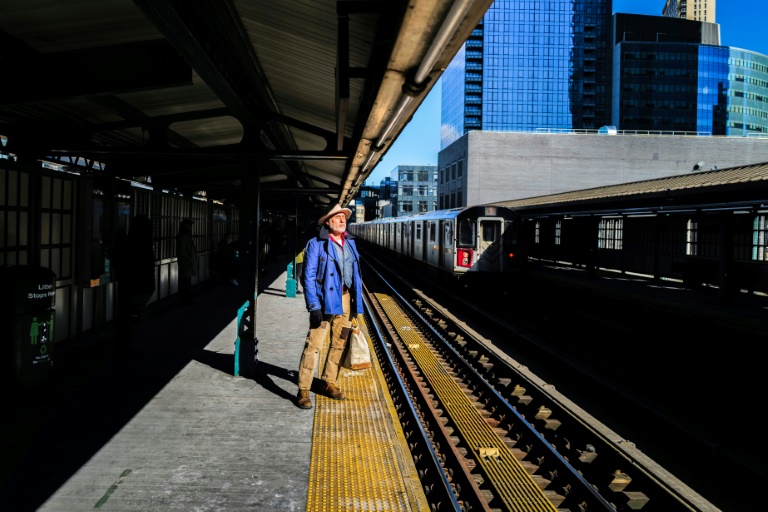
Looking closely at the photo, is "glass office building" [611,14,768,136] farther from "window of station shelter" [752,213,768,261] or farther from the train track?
the train track

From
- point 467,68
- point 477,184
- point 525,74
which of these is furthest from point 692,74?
point 477,184

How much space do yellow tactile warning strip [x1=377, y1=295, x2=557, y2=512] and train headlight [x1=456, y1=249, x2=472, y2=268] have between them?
8.35 m

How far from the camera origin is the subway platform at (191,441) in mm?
4012

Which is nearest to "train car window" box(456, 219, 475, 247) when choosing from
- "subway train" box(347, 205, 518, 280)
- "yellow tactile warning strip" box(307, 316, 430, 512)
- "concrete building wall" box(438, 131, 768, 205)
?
"subway train" box(347, 205, 518, 280)

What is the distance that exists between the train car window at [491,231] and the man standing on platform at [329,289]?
12776mm

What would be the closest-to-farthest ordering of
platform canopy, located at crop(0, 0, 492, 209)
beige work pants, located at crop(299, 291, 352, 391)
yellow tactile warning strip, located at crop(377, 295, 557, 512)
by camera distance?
platform canopy, located at crop(0, 0, 492, 209) < yellow tactile warning strip, located at crop(377, 295, 557, 512) < beige work pants, located at crop(299, 291, 352, 391)

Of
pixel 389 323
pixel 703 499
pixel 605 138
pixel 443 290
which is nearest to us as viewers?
pixel 703 499

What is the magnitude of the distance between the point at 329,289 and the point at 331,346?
0.65 metres

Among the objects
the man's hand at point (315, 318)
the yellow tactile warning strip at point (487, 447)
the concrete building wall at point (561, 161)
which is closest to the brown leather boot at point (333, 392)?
the man's hand at point (315, 318)

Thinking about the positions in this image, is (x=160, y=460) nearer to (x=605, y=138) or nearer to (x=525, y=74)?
(x=605, y=138)

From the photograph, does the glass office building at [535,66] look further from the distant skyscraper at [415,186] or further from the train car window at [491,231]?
the train car window at [491,231]

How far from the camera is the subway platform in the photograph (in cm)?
401

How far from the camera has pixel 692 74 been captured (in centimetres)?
10456

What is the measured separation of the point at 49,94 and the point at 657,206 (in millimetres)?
12375
